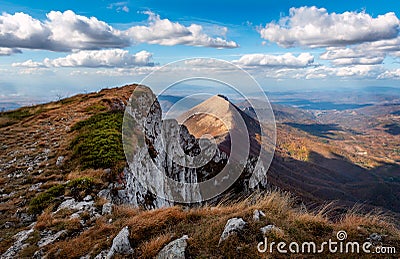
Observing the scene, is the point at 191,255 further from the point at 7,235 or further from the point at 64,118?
the point at 64,118

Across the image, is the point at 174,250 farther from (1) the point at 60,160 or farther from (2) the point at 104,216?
(1) the point at 60,160

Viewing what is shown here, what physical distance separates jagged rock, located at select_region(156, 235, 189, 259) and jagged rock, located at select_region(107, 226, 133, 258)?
1.02 metres

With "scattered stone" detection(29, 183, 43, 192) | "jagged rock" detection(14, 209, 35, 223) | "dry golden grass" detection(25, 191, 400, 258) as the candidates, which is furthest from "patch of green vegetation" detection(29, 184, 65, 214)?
"dry golden grass" detection(25, 191, 400, 258)

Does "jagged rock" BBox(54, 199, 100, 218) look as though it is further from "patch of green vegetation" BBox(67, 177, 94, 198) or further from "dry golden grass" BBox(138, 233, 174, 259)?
"dry golden grass" BBox(138, 233, 174, 259)

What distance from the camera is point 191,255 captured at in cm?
688

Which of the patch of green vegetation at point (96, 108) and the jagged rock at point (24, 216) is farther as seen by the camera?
the patch of green vegetation at point (96, 108)

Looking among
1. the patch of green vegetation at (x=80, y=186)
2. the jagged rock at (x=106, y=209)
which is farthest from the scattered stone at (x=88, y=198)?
the jagged rock at (x=106, y=209)

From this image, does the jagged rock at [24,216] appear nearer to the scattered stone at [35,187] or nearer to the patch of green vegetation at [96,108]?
the scattered stone at [35,187]

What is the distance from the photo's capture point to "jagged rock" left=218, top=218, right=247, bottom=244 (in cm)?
729

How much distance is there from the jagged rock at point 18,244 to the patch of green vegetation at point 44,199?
167cm

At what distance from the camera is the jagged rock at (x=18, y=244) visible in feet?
27.4

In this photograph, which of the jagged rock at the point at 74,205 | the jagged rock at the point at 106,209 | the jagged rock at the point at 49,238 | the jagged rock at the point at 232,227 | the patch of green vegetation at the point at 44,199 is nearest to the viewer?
the jagged rock at the point at 232,227

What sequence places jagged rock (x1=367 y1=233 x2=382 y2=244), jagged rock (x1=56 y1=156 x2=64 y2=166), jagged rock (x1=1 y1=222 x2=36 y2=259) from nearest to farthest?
jagged rock (x1=367 y1=233 x2=382 y2=244)
jagged rock (x1=1 y1=222 x2=36 y2=259)
jagged rock (x1=56 y1=156 x2=64 y2=166)

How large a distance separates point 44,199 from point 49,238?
12.3ft
